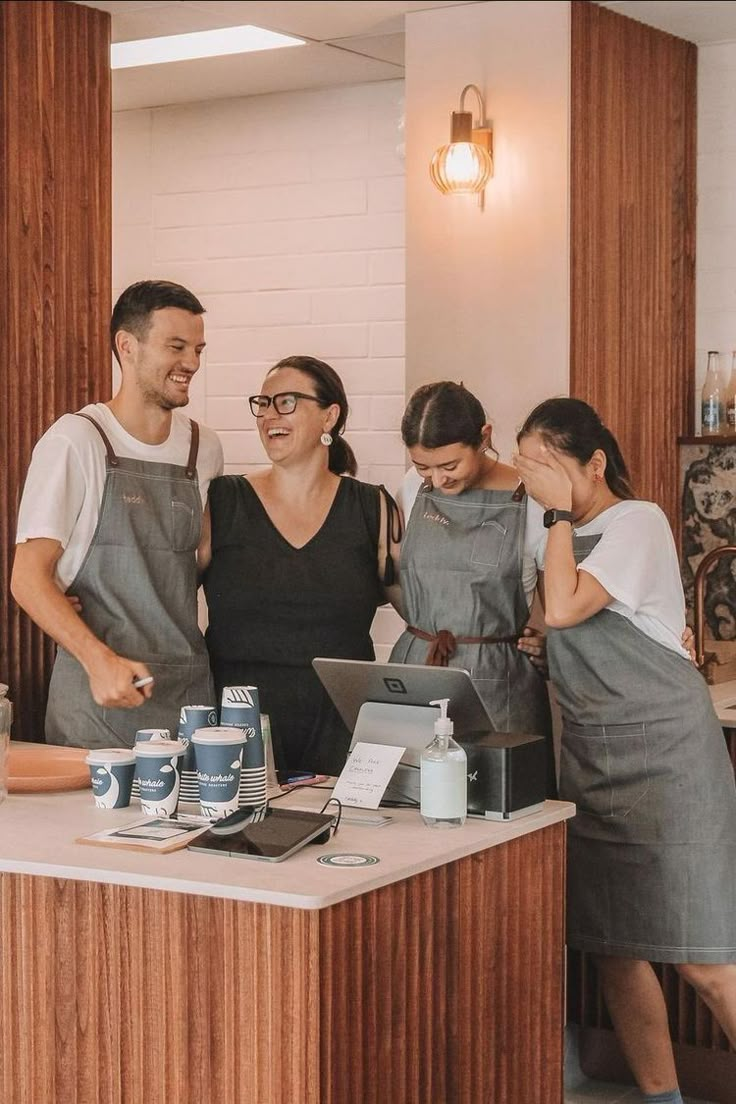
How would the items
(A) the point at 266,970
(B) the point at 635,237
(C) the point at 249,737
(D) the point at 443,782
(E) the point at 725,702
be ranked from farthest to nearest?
(B) the point at 635,237 → (E) the point at 725,702 → (C) the point at 249,737 → (D) the point at 443,782 → (A) the point at 266,970

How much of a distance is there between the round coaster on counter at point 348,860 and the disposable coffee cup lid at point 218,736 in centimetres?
32

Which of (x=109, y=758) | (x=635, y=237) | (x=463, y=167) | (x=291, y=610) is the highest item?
(x=463, y=167)

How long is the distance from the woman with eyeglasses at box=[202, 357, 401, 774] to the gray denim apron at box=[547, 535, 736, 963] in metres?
0.55

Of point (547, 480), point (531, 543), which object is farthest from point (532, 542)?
point (547, 480)

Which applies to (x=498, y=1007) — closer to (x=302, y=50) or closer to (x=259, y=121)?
(x=302, y=50)

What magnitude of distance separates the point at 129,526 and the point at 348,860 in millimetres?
1248

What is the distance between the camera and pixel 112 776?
2746 millimetres

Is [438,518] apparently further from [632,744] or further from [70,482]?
[70,482]

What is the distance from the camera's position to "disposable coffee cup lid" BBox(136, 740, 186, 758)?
104 inches

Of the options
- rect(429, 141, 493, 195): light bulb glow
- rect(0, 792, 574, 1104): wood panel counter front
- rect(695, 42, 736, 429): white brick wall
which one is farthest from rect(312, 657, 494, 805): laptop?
rect(695, 42, 736, 429): white brick wall

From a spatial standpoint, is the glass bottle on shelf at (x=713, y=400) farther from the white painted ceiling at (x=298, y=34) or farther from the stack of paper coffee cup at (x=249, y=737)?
the stack of paper coffee cup at (x=249, y=737)

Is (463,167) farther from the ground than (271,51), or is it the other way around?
(271,51)

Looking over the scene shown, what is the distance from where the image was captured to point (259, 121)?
5.09 m

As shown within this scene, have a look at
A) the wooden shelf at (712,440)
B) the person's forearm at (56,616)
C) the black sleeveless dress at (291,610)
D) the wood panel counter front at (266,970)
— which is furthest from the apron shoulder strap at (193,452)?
the wooden shelf at (712,440)
